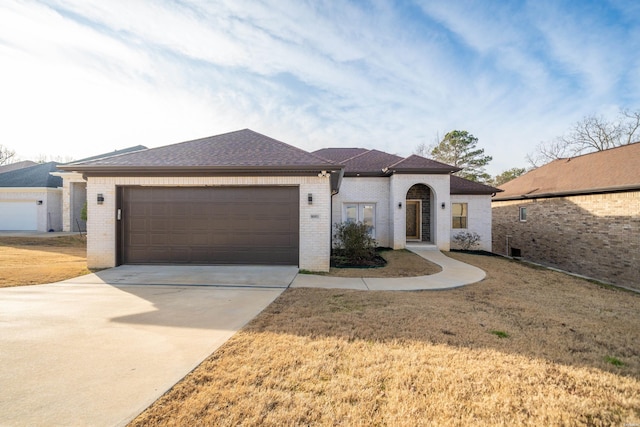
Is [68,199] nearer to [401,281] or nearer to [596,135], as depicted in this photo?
[401,281]

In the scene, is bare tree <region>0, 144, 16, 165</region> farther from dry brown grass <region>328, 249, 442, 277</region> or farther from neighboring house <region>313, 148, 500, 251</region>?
dry brown grass <region>328, 249, 442, 277</region>

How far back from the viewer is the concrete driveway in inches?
91.2

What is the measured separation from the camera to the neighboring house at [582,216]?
10.5 m

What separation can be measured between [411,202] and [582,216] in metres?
7.73

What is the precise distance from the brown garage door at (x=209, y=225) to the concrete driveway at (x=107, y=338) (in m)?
1.61

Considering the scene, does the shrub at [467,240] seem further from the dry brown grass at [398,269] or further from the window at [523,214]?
the dry brown grass at [398,269]

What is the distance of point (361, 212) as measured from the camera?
1359cm

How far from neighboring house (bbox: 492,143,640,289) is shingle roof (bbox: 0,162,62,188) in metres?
32.5

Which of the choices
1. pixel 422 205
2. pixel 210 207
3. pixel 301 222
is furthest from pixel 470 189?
pixel 210 207

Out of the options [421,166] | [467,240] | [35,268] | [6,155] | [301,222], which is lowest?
[35,268]

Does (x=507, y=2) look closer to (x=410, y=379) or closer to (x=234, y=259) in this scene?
(x=410, y=379)

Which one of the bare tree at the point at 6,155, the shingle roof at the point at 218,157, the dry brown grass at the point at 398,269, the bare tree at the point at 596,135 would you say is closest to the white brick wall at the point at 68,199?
the shingle roof at the point at 218,157

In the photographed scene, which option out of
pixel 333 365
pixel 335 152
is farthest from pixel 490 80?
pixel 333 365

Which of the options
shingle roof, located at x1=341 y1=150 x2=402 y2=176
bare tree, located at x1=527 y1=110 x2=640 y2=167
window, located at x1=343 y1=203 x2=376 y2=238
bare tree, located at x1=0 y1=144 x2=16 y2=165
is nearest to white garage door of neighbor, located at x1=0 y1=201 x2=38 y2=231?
window, located at x1=343 y1=203 x2=376 y2=238
